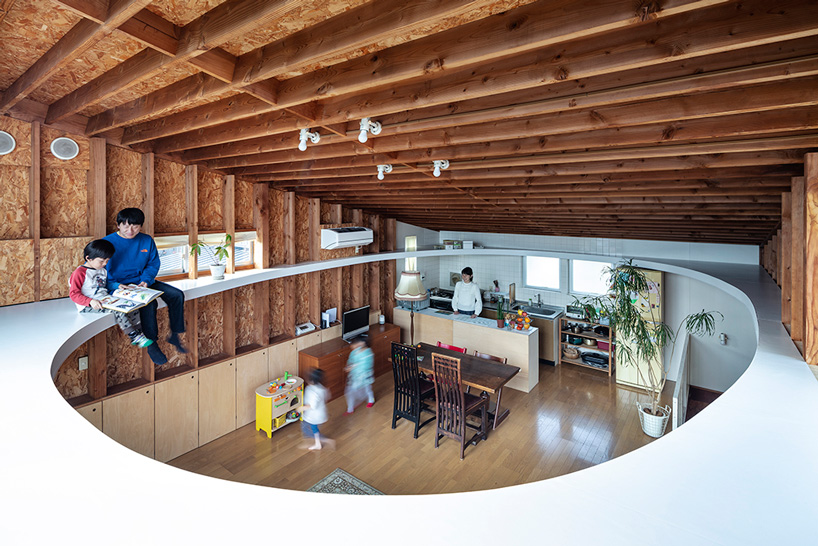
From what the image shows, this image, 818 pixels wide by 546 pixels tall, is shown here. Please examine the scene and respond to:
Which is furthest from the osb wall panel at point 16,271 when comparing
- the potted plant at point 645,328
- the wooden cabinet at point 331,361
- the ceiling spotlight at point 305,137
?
the potted plant at point 645,328

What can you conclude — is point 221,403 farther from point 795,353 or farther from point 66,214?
point 795,353

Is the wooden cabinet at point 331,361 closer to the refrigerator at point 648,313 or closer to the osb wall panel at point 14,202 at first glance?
the osb wall panel at point 14,202

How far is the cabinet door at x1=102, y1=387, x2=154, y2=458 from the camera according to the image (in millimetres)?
3920

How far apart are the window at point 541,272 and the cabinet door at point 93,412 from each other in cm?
650

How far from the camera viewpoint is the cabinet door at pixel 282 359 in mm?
5496

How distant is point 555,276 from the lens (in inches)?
286

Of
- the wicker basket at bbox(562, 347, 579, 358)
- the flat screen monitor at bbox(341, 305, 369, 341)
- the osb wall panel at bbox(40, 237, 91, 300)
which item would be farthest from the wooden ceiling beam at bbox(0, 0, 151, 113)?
the wicker basket at bbox(562, 347, 579, 358)

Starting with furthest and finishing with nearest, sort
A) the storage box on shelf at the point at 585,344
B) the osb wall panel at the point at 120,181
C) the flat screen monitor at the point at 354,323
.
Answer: the storage box on shelf at the point at 585,344 < the flat screen monitor at the point at 354,323 < the osb wall panel at the point at 120,181

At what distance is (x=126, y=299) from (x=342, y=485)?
2603 millimetres

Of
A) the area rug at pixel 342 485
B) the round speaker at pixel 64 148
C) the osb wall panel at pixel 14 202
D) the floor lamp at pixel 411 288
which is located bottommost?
the area rug at pixel 342 485

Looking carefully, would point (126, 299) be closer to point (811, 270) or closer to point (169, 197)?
point (169, 197)

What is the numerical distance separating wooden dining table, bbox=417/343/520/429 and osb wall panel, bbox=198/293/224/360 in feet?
8.51

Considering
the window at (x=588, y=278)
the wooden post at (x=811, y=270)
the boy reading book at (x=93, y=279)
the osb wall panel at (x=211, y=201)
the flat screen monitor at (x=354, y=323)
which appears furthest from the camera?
the window at (x=588, y=278)

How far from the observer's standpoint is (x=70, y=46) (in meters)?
1.92
